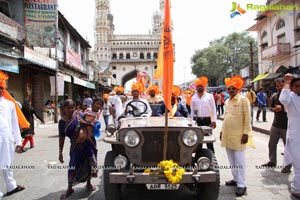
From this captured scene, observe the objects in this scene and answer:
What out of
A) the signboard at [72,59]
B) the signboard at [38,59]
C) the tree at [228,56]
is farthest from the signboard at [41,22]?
the tree at [228,56]

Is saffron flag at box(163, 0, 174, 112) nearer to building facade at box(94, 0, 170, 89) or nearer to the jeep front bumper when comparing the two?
the jeep front bumper

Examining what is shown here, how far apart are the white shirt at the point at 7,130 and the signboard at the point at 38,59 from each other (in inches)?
365

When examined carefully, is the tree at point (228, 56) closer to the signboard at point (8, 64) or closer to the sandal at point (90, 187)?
the signboard at point (8, 64)

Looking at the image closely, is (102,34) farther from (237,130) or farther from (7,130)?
(237,130)

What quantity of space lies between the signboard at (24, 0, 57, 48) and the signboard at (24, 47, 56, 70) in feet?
2.39

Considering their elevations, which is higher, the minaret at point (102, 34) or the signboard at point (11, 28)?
the minaret at point (102, 34)

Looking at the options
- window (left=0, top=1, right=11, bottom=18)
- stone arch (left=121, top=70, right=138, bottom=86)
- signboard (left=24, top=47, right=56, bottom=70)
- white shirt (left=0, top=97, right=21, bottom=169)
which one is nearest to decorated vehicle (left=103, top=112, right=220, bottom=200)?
white shirt (left=0, top=97, right=21, bottom=169)

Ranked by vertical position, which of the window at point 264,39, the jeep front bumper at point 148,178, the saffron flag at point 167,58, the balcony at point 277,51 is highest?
the window at point 264,39

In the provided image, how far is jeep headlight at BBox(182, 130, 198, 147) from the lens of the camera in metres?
3.93

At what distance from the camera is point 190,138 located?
3938mm

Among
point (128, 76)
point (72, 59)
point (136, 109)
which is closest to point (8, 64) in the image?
point (136, 109)

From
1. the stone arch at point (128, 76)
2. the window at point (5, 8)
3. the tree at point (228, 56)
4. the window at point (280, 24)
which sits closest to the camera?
the window at point (5, 8)

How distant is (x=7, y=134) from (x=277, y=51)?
2608 centimetres

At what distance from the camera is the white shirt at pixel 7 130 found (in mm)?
4516
